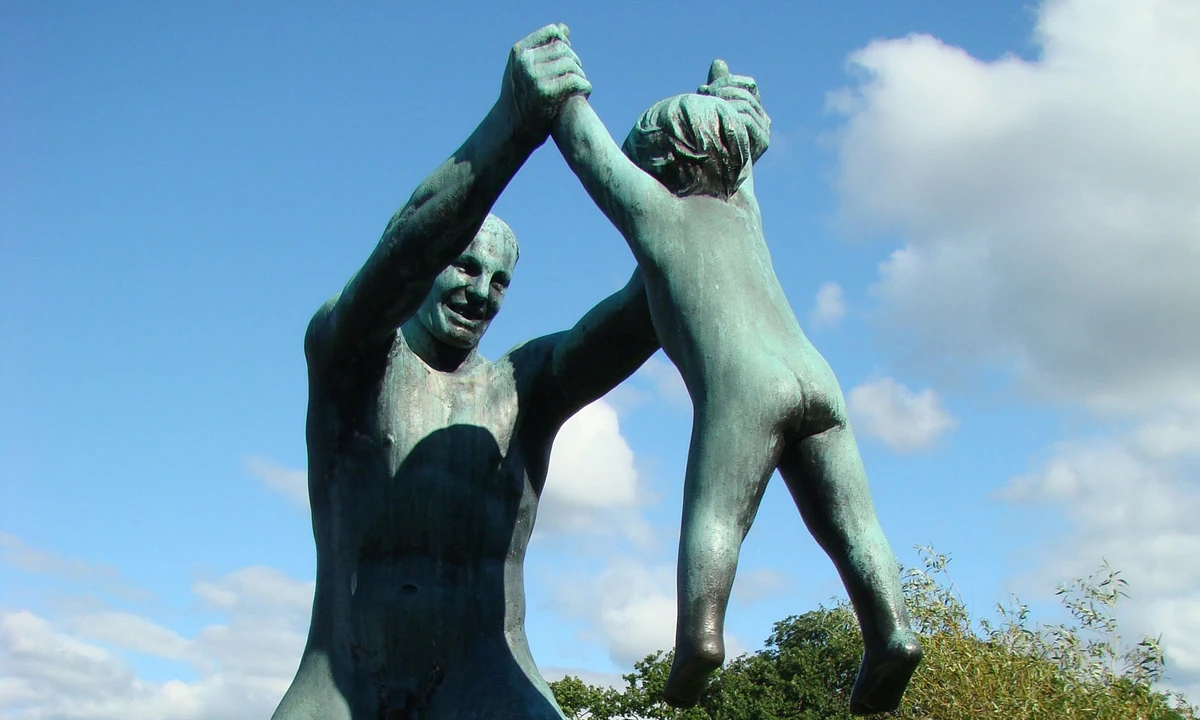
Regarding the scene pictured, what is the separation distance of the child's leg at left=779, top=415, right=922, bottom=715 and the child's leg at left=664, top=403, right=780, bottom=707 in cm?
18

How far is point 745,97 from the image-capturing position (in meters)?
3.68

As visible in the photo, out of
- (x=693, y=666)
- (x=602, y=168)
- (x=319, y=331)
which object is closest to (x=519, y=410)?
(x=319, y=331)

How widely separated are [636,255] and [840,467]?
2.32 feet

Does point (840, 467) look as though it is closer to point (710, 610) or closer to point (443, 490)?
point (710, 610)

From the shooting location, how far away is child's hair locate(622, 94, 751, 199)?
10.7ft

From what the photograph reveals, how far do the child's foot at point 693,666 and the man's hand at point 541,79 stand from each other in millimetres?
1369

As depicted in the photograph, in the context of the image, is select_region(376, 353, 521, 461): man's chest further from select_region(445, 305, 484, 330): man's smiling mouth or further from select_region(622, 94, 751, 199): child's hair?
select_region(622, 94, 751, 199): child's hair

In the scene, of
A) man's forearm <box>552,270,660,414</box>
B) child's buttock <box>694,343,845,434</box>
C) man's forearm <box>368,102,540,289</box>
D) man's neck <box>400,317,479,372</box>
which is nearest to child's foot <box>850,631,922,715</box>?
child's buttock <box>694,343,845,434</box>

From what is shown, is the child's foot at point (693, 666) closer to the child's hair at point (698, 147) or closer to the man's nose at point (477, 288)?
the child's hair at point (698, 147)

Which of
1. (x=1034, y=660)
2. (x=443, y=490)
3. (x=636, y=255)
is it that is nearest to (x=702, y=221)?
(x=636, y=255)

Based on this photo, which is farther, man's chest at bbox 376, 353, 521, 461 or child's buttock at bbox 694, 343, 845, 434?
man's chest at bbox 376, 353, 521, 461

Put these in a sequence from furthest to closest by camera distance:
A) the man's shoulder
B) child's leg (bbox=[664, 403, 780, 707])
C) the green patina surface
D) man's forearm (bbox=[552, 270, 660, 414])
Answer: the man's shoulder, man's forearm (bbox=[552, 270, 660, 414]), the green patina surface, child's leg (bbox=[664, 403, 780, 707])

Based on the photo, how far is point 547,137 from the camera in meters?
3.44

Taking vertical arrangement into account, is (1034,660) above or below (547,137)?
above
